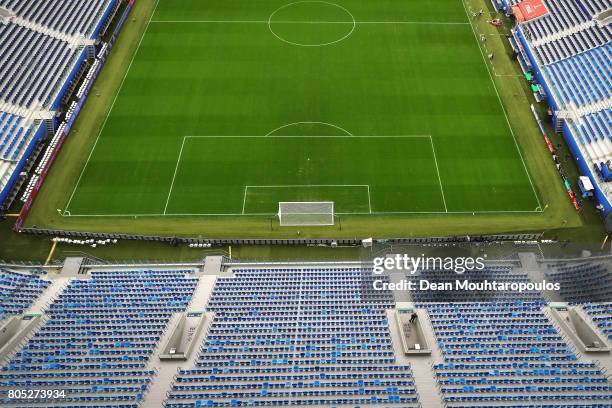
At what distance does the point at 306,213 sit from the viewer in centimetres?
4009

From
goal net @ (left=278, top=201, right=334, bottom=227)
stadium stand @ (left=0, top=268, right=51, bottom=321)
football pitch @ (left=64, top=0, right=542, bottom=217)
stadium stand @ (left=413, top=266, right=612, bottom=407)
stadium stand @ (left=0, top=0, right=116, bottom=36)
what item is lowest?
stadium stand @ (left=413, top=266, right=612, bottom=407)

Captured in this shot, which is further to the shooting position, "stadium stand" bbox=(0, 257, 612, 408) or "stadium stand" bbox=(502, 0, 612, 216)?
"stadium stand" bbox=(502, 0, 612, 216)

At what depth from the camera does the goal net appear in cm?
3950

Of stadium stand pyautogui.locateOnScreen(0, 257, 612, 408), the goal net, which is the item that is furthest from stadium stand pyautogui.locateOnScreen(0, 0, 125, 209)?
the goal net

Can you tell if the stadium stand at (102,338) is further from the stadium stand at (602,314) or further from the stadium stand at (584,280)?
the stadium stand at (602,314)

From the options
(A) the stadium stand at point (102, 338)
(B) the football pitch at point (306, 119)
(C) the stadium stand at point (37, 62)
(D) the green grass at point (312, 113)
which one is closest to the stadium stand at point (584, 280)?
(D) the green grass at point (312, 113)

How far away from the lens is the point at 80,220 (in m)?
39.7

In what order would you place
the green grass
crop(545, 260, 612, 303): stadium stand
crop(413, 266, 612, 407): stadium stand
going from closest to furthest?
crop(413, 266, 612, 407): stadium stand → crop(545, 260, 612, 303): stadium stand → the green grass

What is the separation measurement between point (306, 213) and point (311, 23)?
2961cm

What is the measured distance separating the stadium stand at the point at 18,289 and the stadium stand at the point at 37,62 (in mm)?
9175

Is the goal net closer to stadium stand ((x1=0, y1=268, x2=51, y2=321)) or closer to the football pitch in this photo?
the football pitch

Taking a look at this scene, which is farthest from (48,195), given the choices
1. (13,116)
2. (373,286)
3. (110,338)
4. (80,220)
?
(373,286)

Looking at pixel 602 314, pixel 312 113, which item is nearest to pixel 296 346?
pixel 602 314

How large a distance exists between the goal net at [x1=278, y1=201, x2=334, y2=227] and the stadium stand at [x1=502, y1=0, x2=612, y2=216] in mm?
21831
